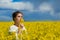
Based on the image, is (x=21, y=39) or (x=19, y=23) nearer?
(x=21, y=39)

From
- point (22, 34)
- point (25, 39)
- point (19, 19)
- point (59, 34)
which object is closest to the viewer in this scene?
point (25, 39)

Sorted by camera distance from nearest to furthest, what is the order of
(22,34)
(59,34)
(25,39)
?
(25,39)
(22,34)
(59,34)

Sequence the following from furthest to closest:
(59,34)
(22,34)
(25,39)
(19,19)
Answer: (59,34) < (19,19) < (22,34) < (25,39)

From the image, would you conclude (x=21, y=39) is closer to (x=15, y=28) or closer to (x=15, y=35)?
(x=15, y=35)

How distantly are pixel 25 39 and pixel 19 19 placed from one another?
93cm

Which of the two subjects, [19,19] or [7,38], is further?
[19,19]

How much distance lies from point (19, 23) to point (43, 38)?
101cm

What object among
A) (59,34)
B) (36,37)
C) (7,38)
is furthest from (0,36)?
(59,34)

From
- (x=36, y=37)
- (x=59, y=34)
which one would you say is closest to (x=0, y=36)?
(x=36, y=37)

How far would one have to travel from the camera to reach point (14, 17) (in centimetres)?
668

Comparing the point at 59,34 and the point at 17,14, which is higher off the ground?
the point at 17,14

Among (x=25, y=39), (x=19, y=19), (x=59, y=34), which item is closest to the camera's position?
(x=25, y=39)

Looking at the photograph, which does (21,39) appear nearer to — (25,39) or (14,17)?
(25,39)

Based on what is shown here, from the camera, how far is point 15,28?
651 centimetres
